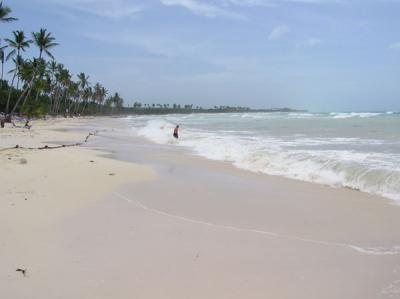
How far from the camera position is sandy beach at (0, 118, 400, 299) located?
13.1ft

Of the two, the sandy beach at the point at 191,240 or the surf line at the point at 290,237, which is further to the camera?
the surf line at the point at 290,237

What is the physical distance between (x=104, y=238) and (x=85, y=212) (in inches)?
57.3

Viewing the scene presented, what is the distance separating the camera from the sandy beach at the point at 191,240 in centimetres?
401

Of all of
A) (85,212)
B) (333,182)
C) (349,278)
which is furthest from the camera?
(333,182)

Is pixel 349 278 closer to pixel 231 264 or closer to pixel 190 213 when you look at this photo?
pixel 231 264

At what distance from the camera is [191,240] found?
213 inches

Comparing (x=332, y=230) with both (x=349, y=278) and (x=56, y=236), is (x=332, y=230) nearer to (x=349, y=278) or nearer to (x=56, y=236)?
(x=349, y=278)

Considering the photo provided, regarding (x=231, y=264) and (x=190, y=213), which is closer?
(x=231, y=264)

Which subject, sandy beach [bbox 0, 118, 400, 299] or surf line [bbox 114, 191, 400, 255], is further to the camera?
surf line [bbox 114, 191, 400, 255]

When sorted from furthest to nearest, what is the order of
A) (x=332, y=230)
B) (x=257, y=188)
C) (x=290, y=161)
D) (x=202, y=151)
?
(x=202, y=151), (x=290, y=161), (x=257, y=188), (x=332, y=230)

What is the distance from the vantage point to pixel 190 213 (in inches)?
272

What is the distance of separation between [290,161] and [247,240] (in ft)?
25.2

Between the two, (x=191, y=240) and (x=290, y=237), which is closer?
(x=191, y=240)

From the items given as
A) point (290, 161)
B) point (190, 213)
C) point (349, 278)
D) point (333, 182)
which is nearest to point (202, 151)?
point (290, 161)
